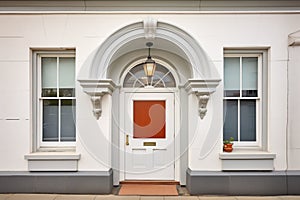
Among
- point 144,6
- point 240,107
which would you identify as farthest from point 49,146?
point 240,107

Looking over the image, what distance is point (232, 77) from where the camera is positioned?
7.14 meters

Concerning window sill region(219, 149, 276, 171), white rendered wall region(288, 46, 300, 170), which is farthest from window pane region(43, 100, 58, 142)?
white rendered wall region(288, 46, 300, 170)

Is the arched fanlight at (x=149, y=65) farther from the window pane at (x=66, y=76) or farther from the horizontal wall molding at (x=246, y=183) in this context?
the horizontal wall molding at (x=246, y=183)

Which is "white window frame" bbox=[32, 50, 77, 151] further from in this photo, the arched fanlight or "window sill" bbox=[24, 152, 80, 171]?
the arched fanlight

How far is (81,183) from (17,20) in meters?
4.14

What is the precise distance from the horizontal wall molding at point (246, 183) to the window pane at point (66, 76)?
3.67m

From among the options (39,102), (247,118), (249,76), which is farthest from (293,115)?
(39,102)

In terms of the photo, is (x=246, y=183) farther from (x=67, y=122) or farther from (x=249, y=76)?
(x=67, y=122)

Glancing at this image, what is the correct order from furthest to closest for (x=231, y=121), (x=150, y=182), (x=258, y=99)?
(x=150, y=182) → (x=231, y=121) → (x=258, y=99)

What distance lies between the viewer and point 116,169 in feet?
24.6

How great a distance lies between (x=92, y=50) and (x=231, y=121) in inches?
151

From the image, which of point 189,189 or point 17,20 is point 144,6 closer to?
point 17,20

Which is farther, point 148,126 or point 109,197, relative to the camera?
point 148,126

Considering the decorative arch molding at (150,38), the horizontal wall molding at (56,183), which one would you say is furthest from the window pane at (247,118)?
the horizontal wall molding at (56,183)
